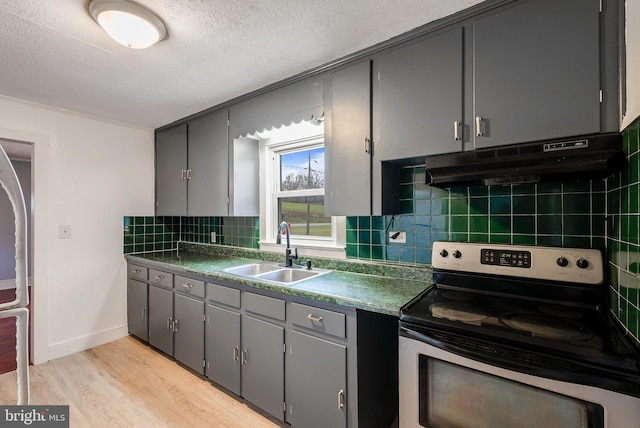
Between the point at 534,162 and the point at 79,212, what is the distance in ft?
11.5

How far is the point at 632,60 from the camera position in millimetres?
992

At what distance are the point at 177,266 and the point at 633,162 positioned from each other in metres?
2.67

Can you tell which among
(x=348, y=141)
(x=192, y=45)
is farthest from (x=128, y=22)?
(x=348, y=141)

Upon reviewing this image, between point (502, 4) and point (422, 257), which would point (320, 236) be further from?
point (502, 4)

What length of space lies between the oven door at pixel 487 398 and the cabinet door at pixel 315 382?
335mm

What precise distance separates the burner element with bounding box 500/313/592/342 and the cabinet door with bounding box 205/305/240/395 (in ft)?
5.09

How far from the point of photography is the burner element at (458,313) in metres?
1.23

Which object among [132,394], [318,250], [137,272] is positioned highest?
[318,250]

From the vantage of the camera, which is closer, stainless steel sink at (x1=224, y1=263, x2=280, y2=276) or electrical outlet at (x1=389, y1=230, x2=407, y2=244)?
electrical outlet at (x1=389, y1=230, x2=407, y2=244)

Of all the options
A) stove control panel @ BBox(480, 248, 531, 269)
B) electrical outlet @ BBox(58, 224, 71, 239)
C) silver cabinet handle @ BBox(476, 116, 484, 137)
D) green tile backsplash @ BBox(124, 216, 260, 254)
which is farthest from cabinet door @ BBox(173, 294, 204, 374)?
silver cabinet handle @ BBox(476, 116, 484, 137)

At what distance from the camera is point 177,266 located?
8.04 feet

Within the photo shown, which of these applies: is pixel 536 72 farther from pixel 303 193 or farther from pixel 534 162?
pixel 303 193

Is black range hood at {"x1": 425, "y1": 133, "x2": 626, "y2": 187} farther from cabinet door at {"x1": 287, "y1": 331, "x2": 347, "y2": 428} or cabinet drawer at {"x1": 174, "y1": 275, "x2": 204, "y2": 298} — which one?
cabinet drawer at {"x1": 174, "y1": 275, "x2": 204, "y2": 298}

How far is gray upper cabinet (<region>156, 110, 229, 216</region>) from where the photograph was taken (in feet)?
8.73
